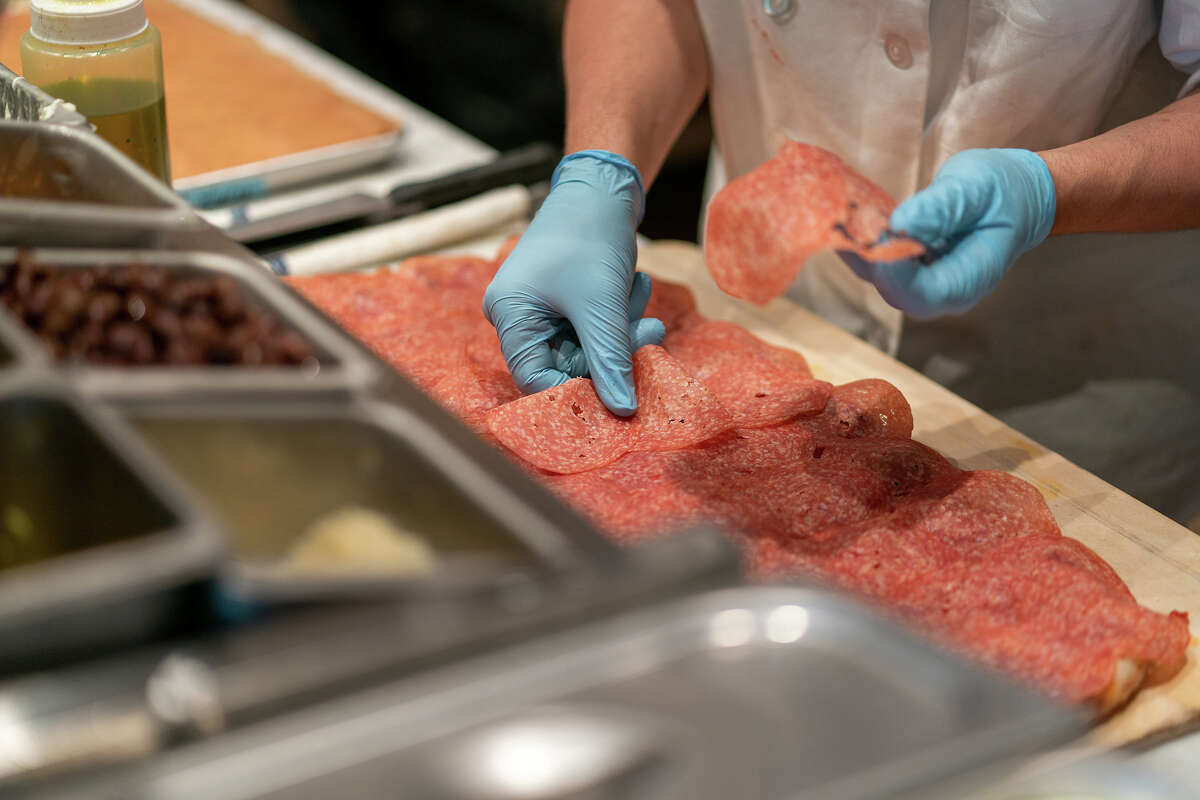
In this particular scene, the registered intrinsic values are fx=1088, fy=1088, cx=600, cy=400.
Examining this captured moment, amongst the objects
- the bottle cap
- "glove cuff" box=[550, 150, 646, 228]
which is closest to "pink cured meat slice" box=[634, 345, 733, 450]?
"glove cuff" box=[550, 150, 646, 228]

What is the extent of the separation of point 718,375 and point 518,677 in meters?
1.26

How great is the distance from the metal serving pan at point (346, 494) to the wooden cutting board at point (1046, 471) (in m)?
0.91

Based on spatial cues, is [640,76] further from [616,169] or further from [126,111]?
[126,111]

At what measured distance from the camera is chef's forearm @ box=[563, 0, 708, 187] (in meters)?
2.25

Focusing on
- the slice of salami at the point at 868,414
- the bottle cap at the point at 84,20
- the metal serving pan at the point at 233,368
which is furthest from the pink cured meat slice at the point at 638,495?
the bottle cap at the point at 84,20

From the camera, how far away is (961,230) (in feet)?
5.02

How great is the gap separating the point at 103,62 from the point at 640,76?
3.50ft

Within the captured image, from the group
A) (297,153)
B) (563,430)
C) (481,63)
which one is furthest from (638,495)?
(481,63)

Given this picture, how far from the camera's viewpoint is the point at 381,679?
0.77m

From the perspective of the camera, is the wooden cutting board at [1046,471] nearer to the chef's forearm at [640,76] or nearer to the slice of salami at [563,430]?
the chef's forearm at [640,76]

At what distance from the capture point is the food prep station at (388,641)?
0.73m

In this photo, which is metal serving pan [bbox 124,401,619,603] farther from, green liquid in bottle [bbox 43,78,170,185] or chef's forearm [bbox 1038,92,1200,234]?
chef's forearm [bbox 1038,92,1200,234]

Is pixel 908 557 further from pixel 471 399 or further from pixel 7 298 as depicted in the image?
pixel 7 298

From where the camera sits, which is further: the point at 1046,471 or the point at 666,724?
the point at 1046,471
